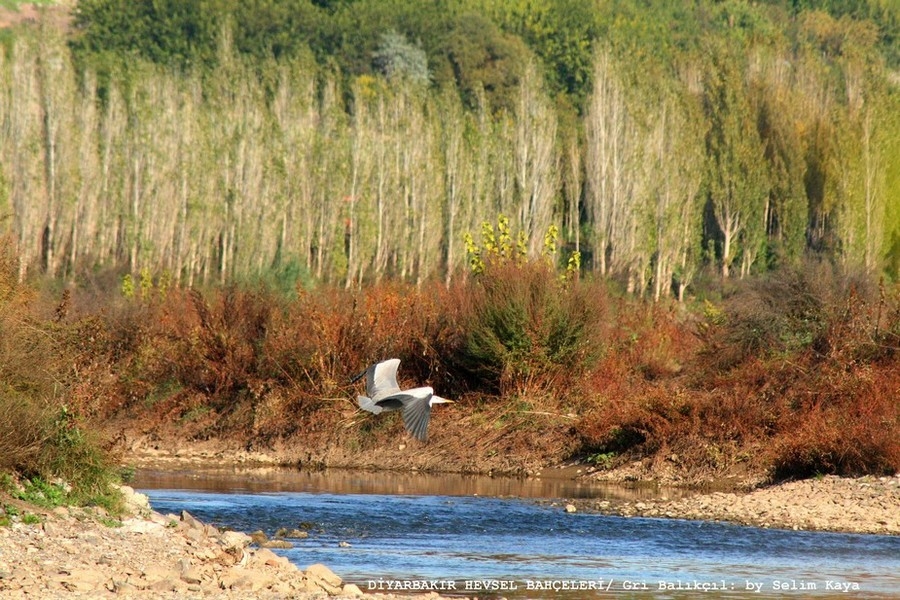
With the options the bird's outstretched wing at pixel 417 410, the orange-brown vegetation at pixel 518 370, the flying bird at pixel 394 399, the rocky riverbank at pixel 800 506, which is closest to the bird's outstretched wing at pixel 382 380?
the flying bird at pixel 394 399

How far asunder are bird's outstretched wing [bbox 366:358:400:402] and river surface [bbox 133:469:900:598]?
1524 mm

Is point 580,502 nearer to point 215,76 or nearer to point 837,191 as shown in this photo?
point 837,191

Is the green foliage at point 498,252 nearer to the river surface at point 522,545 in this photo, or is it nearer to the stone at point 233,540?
the river surface at point 522,545

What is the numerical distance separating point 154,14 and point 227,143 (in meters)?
40.2

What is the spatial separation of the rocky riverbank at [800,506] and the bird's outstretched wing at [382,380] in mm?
3542

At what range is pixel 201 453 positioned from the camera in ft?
77.7

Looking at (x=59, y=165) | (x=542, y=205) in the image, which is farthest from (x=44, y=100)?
(x=542, y=205)

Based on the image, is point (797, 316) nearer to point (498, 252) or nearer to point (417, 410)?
point (498, 252)

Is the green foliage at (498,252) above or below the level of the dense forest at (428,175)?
below

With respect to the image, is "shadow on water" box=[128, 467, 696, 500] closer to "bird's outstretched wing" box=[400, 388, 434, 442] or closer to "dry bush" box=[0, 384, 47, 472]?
"bird's outstretched wing" box=[400, 388, 434, 442]

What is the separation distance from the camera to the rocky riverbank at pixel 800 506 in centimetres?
1606

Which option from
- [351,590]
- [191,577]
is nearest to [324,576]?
[351,590]

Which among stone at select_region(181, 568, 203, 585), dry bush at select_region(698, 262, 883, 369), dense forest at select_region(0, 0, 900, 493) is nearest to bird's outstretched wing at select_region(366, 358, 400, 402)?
dense forest at select_region(0, 0, 900, 493)

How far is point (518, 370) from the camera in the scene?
931 inches
